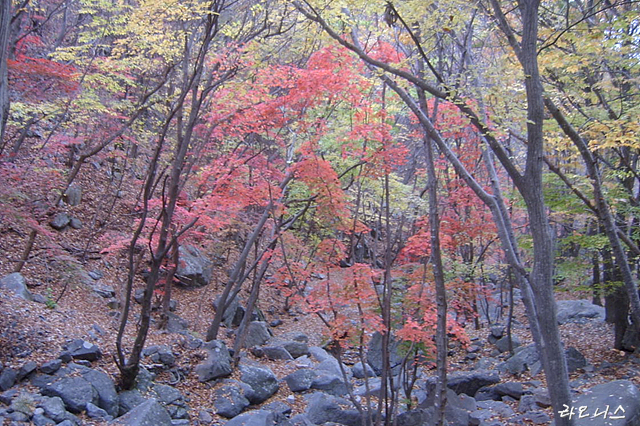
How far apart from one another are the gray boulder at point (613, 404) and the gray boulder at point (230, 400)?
5186mm

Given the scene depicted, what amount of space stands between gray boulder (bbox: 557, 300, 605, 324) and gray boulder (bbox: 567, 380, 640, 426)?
715 cm

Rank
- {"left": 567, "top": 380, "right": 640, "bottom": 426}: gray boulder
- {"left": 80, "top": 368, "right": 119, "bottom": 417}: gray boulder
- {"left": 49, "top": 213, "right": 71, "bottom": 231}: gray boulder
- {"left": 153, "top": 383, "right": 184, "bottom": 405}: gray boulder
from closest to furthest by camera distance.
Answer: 1. {"left": 567, "top": 380, "right": 640, "bottom": 426}: gray boulder
2. {"left": 80, "top": 368, "right": 119, "bottom": 417}: gray boulder
3. {"left": 153, "top": 383, "right": 184, "bottom": 405}: gray boulder
4. {"left": 49, "top": 213, "right": 71, "bottom": 231}: gray boulder

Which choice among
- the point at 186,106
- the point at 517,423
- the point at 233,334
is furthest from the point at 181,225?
the point at 517,423

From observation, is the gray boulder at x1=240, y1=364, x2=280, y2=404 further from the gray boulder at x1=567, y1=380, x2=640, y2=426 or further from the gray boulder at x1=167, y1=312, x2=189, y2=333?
the gray boulder at x1=567, y1=380, x2=640, y2=426

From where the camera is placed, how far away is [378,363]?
37.5 ft

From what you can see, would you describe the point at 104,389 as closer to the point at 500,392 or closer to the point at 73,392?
the point at 73,392

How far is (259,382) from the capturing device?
879 centimetres

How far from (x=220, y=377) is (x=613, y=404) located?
641cm

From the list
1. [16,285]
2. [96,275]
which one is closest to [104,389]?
[16,285]

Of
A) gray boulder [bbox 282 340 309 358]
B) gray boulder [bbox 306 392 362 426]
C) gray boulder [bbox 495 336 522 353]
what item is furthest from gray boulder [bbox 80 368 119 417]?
gray boulder [bbox 495 336 522 353]

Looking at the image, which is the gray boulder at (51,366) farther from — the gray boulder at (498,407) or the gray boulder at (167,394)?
the gray boulder at (498,407)

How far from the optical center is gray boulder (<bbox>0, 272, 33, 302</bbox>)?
8114 mm

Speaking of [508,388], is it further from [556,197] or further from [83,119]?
[83,119]

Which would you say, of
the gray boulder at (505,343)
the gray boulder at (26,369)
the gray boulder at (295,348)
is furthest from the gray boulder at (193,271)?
the gray boulder at (505,343)
